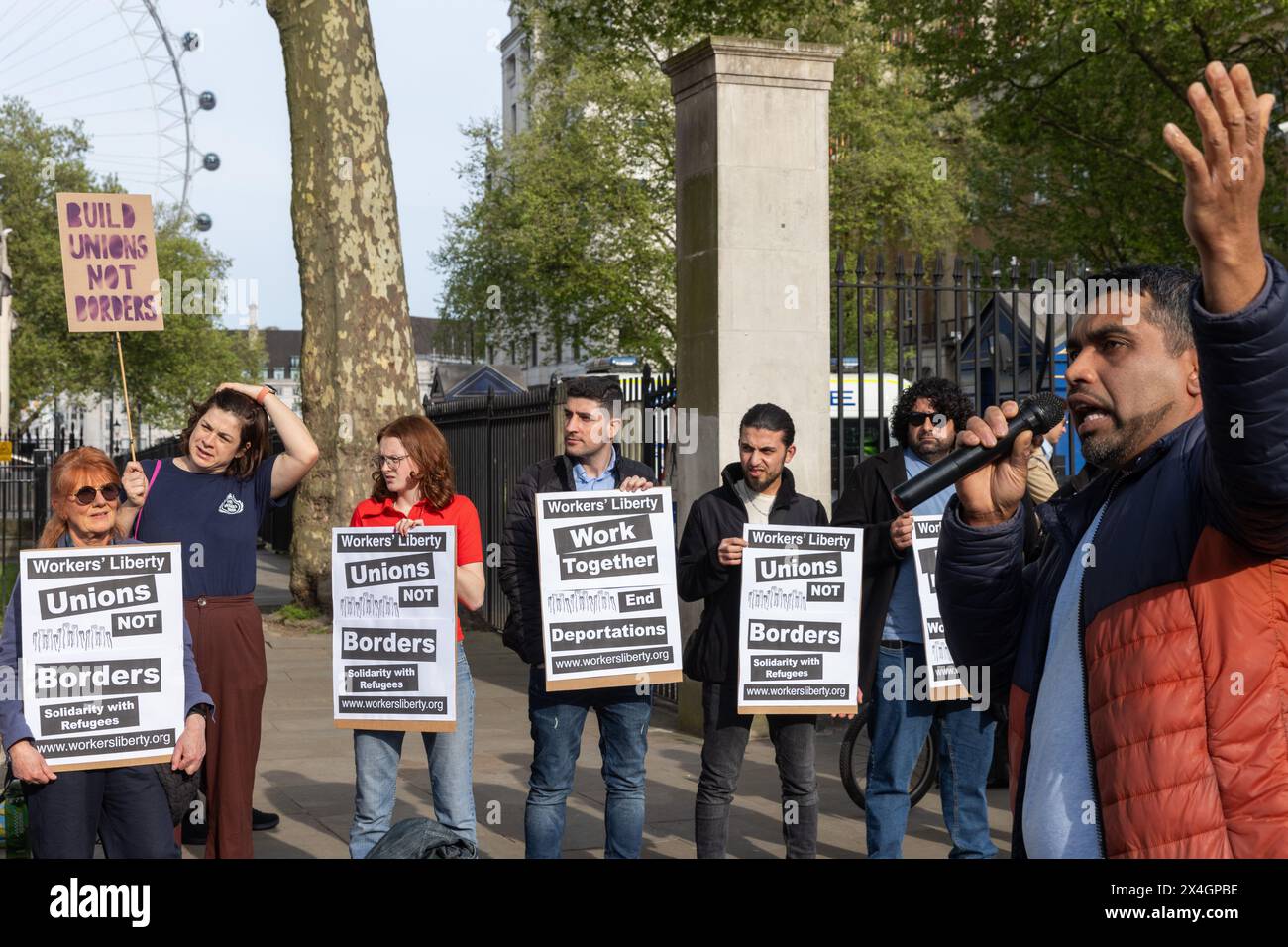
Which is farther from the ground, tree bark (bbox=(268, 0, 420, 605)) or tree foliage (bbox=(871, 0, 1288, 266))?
tree foliage (bbox=(871, 0, 1288, 266))

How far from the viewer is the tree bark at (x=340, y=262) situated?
50.3ft

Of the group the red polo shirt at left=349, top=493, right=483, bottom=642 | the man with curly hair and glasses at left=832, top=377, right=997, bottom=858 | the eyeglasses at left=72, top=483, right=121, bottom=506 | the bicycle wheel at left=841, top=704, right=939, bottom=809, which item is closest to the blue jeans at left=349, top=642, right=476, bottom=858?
the red polo shirt at left=349, top=493, right=483, bottom=642

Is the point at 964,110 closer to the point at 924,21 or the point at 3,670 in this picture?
the point at 924,21

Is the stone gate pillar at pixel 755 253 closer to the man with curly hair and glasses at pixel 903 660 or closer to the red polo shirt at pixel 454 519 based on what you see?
the man with curly hair and glasses at pixel 903 660

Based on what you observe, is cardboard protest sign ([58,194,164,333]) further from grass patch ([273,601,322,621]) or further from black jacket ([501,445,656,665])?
grass patch ([273,601,322,621])

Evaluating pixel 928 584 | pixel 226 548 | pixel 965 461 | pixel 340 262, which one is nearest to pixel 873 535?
pixel 928 584

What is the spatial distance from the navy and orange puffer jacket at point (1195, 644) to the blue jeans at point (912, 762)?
11.3 feet

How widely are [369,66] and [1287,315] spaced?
47.4 feet

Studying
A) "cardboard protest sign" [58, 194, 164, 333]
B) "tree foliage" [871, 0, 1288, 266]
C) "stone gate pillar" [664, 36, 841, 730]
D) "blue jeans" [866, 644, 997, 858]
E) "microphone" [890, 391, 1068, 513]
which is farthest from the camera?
"tree foliage" [871, 0, 1288, 266]

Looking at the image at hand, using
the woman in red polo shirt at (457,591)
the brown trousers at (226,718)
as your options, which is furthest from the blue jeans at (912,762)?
the brown trousers at (226,718)

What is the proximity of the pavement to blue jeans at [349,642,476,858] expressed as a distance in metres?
1.03

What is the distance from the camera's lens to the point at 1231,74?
6.90 feet

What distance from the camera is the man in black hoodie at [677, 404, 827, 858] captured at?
5.89m
